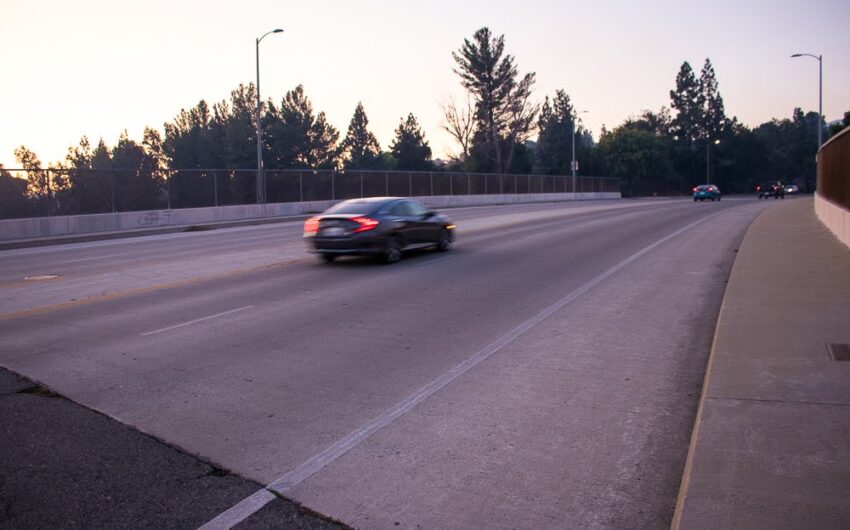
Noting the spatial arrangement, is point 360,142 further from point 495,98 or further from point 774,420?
point 774,420

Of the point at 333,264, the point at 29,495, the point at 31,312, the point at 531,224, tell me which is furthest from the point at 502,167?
the point at 29,495

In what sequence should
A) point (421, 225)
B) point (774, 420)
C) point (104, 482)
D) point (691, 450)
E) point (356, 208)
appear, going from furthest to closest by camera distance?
point (421, 225) < point (356, 208) < point (774, 420) < point (691, 450) < point (104, 482)

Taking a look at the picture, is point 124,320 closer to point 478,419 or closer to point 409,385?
point 409,385

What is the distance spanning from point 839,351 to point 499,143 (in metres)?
81.1

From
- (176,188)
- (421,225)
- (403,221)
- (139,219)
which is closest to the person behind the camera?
(403,221)

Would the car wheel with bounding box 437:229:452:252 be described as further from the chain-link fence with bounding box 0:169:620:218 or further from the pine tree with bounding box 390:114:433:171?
the pine tree with bounding box 390:114:433:171

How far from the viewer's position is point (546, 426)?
18.3 ft

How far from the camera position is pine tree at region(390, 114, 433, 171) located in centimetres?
A: 9500

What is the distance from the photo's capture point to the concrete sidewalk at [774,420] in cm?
391

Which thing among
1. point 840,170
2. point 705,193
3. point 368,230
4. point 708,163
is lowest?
point 368,230

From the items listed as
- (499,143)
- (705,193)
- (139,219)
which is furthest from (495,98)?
(139,219)

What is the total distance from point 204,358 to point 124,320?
8.75ft

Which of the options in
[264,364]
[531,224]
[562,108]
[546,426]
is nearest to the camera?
[546,426]

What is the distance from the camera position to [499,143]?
284 ft
